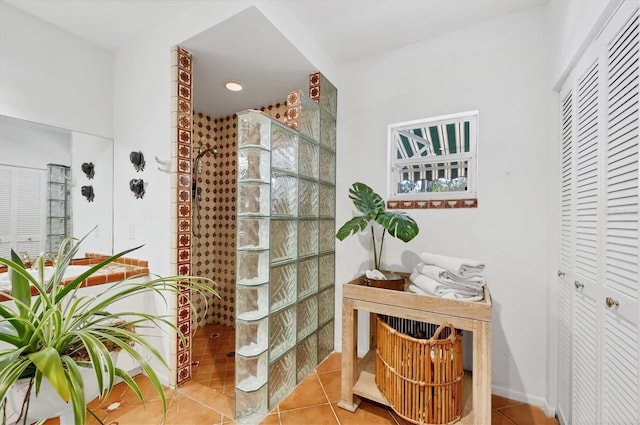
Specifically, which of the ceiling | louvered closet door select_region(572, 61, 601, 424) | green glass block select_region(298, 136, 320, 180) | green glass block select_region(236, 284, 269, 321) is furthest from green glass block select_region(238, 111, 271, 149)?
louvered closet door select_region(572, 61, 601, 424)

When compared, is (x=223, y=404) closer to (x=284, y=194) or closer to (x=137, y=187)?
(x=284, y=194)

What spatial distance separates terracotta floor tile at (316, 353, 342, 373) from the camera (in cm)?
212

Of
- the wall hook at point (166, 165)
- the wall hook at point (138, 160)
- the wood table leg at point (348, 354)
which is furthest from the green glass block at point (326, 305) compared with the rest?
the wall hook at point (138, 160)

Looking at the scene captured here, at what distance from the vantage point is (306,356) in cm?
203

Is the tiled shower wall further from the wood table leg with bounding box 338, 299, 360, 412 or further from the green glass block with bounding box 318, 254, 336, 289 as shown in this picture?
the wood table leg with bounding box 338, 299, 360, 412

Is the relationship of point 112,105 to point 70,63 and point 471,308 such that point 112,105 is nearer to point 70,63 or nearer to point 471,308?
point 70,63

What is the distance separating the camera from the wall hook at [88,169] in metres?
2.11

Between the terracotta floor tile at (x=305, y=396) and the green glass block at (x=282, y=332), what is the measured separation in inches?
12.0

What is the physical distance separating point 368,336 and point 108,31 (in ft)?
9.91

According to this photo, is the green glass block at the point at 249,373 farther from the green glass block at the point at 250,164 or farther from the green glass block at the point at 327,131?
the green glass block at the point at 327,131

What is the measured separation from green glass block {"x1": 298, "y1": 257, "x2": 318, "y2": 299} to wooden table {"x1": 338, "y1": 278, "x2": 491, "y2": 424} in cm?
38

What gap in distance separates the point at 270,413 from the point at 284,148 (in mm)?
1587

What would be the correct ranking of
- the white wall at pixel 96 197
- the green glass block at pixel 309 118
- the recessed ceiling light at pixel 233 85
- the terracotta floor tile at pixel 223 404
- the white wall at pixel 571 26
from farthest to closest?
the recessed ceiling light at pixel 233 85 < the white wall at pixel 96 197 < the green glass block at pixel 309 118 < the terracotta floor tile at pixel 223 404 < the white wall at pixel 571 26

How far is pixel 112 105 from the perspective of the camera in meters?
2.23
